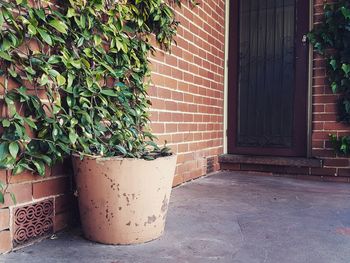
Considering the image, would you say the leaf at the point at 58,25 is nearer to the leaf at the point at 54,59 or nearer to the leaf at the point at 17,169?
the leaf at the point at 54,59

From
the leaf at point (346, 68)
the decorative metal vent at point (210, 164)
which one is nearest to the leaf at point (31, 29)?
the decorative metal vent at point (210, 164)

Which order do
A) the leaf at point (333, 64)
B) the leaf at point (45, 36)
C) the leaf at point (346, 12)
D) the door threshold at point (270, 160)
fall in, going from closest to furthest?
the leaf at point (45, 36), the leaf at point (346, 12), the leaf at point (333, 64), the door threshold at point (270, 160)

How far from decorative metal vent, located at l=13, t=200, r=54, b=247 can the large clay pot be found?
Result: 169 mm

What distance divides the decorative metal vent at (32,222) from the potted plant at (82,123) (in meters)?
0.16

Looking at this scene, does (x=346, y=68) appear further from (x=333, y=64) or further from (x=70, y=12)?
(x=70, y=12)

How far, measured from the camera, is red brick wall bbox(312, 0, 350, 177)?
10.9 feet

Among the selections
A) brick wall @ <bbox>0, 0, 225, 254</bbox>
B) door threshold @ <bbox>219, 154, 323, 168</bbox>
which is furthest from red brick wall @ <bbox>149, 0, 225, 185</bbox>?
door threshold @ <bbox>219, 154, 323, 168</bbox>

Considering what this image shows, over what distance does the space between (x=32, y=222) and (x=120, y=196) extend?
0.41 m

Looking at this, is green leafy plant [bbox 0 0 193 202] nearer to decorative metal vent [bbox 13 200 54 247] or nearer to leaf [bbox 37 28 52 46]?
leaf [bbox 37 28 52 46]

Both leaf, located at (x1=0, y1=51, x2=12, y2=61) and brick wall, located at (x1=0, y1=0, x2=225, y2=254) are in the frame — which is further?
brick wall, located at (x1=0, y1=0, x2=225, y2=254)

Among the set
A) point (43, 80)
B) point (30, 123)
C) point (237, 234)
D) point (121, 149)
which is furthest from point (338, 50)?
point (30, 123)

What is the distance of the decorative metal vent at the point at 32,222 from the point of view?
1465 millimetres

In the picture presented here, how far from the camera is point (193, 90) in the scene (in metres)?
3.09

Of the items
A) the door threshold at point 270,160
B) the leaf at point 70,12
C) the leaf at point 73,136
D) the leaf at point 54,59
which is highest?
the leaf at point 70,12
